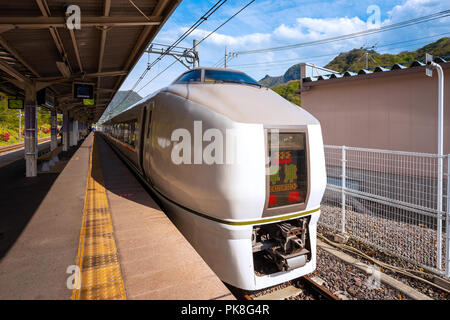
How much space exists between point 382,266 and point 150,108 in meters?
4.75

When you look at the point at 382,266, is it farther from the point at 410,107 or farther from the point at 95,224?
the point at 410,107

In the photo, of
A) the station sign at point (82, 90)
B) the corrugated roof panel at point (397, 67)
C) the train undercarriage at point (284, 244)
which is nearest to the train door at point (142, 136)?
the train undercarriage at point (284, 244)

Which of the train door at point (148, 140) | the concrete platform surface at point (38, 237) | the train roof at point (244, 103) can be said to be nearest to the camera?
the concrete platform surface at point (38, 237)

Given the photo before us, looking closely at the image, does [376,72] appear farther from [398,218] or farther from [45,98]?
[45,98]

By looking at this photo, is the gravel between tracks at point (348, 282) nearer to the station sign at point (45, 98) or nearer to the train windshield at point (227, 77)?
the train windshield at point (227, 77)

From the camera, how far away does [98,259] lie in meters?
2.75

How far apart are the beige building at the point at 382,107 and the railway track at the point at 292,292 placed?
6.36m

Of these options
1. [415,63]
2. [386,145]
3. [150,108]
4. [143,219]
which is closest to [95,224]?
[143,219]

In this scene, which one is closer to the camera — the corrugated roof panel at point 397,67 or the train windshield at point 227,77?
the train windshield at point 227,77

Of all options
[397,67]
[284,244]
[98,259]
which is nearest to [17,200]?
[98,259]

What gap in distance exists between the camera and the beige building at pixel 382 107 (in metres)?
7.15

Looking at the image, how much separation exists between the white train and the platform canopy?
7.44ft

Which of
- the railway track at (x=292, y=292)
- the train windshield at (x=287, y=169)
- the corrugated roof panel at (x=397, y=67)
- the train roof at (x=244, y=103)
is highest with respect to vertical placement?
the corrugated roof panel at (x=397, y=67)

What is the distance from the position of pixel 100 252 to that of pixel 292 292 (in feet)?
8.01
